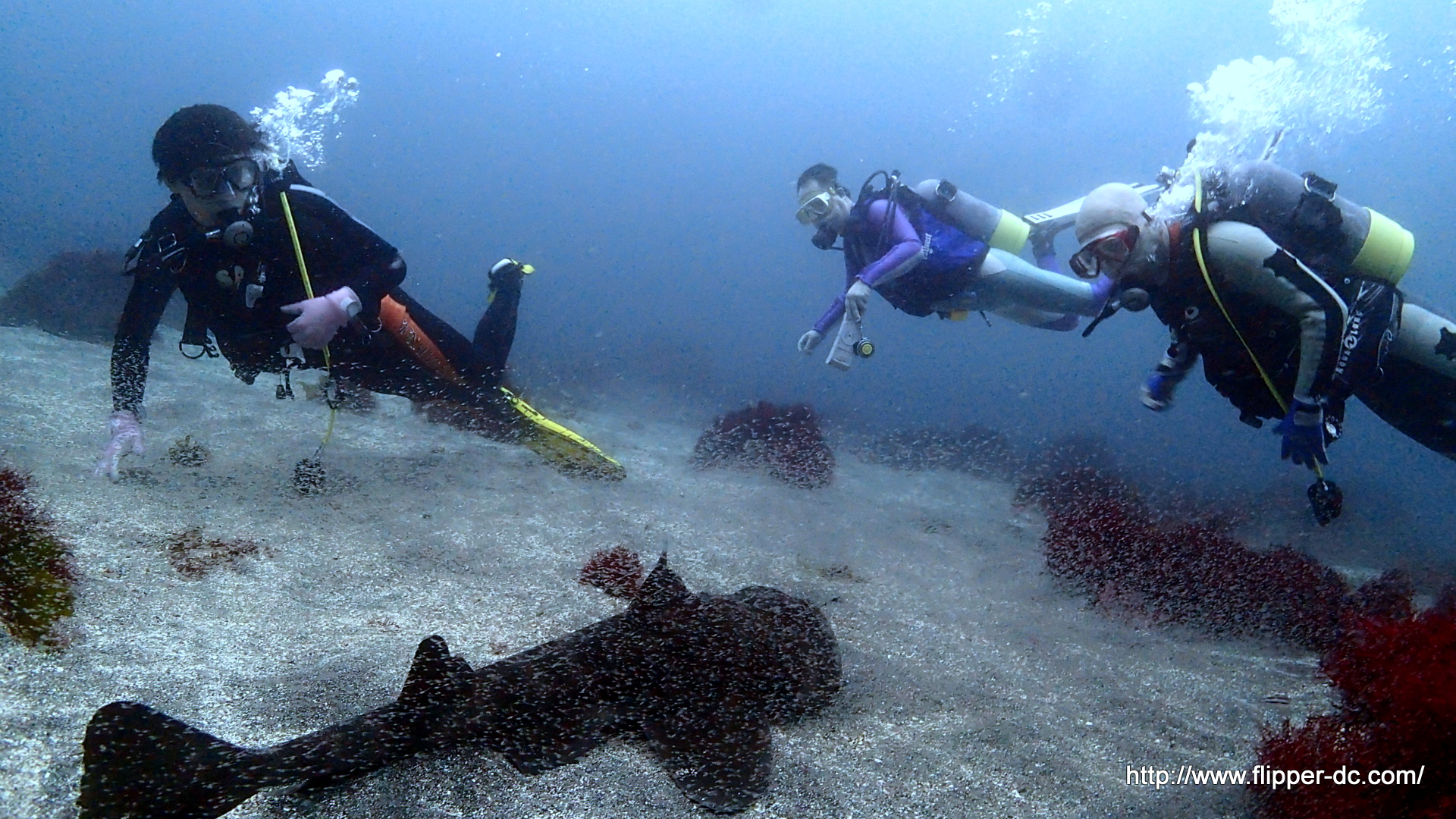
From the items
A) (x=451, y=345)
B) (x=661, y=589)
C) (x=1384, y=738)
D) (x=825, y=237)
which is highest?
(x=825, y=237)

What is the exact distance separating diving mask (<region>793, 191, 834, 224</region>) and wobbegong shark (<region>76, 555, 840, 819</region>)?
5296mm

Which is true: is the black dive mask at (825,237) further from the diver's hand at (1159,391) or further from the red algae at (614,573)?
the red algae at (614,573)

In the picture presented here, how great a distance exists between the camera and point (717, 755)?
2197mm

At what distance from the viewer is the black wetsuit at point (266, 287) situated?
4.39m

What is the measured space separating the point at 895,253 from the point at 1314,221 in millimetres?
3226

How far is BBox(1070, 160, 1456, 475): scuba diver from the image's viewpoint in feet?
12.9

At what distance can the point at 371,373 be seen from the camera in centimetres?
552

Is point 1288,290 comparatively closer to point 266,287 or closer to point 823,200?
point 823,200

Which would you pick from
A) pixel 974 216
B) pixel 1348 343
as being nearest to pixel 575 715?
pixel 1348 343

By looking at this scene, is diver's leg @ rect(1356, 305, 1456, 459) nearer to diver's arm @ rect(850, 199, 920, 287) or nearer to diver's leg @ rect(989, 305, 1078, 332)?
diver's leg @ rect(989, 305, 1078, 332)

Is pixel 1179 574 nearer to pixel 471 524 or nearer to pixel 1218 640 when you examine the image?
pixel 1218 640

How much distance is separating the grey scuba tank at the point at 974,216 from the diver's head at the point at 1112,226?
2.94 meters

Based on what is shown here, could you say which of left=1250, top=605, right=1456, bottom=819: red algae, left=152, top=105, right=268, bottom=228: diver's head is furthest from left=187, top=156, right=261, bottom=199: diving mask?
left=1250, top=605, right=1456, bottom=819: red algae

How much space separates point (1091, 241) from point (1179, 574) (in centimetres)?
309
